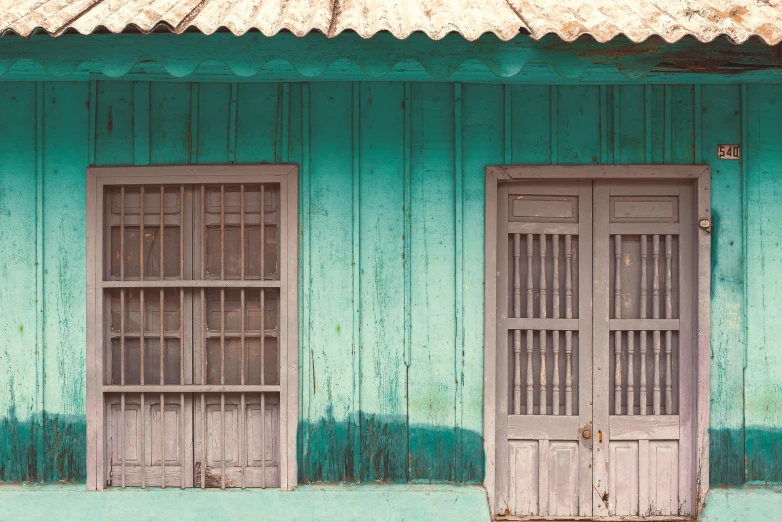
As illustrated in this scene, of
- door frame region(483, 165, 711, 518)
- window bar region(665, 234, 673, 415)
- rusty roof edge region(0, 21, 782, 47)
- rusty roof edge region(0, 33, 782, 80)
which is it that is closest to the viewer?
rusty roof edge region(0, 21, 782, 47)

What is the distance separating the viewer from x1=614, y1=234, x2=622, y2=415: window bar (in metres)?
4.36

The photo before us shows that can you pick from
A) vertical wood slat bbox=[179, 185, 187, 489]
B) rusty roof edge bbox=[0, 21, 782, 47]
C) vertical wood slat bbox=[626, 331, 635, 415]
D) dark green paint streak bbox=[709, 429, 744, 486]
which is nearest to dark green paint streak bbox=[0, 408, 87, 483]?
vertical wood slat bbox=[179, 185, 187, 489]

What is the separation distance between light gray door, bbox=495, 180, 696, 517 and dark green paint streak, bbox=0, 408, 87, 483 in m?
2.41

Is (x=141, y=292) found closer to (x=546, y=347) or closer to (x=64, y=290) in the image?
(x=64, y=290)

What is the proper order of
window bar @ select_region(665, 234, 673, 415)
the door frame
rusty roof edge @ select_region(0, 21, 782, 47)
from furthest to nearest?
window bar @ select_region(665, 234, 673, 415) < the door frame < rusty roof edge @ select_region(0, 21, 782, 47)

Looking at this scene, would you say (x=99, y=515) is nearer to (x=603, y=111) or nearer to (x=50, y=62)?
(x=50, y=62)

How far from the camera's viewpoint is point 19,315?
14.2 ft

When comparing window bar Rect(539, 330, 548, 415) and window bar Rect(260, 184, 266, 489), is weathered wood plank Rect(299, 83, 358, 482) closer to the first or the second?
window bar Rect(260, 184, 266, 489)

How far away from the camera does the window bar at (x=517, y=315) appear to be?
4383 mm

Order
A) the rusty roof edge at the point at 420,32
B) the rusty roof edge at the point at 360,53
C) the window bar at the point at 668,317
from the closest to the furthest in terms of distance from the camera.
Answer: the rusty roof edge at the point at 420,32 < the rusty roof edge at the point at 360,53 < the window bar at the point at 668,317

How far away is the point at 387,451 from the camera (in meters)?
4.31

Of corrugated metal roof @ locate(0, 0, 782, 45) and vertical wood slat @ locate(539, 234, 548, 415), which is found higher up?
corrugated metal roof @ locate(0, 0, 782, 45)

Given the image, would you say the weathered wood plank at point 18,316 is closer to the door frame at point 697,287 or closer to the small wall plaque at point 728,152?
the door frame at point 697,287

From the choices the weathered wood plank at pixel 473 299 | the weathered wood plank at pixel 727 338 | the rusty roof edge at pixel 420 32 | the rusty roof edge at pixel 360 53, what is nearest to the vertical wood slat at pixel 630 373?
Answer: the weathered wood plank at pixel 727 338
